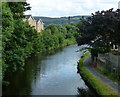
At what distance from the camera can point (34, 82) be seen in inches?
982

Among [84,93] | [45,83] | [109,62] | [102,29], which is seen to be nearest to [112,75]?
[109,62]

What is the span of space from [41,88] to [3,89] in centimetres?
311

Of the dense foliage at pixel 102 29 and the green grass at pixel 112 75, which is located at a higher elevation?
the dense foliage at pixel 102 29

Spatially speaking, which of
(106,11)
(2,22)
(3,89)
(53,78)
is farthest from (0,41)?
(106,11)

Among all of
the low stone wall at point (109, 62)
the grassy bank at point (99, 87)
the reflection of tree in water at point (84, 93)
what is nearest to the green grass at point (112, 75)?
the low stone wall at point (109, 62)

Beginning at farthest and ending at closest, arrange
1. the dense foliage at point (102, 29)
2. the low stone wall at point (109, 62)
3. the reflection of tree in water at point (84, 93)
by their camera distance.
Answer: the dense foliage at point (102, 29), the low stone wall at point (109, 62), the reflection of tree in water at point (84, 93)

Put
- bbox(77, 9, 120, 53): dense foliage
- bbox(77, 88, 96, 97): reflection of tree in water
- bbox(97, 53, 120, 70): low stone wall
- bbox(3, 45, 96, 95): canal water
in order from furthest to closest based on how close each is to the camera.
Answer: bbox(77, 9, 120, 53): dense foliage
bbox(97, 53, 120, 70): low stone wall
bbox(3, 45, 96, 95): canal water
bbox(77, 88, 96, 97): reflection of tree in water

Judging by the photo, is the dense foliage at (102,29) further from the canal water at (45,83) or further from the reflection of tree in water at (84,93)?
the reflection of tree in water at (84,93)

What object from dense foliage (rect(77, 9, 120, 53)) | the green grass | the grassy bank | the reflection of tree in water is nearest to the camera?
the grassy bank

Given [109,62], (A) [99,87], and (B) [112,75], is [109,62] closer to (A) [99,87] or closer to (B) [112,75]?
(B) [112,75]

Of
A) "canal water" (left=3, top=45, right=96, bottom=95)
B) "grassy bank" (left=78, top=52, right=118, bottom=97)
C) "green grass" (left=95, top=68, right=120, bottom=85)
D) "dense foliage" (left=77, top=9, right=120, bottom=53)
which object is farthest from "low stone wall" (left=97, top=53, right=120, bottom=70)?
"canal water" (left=3, top=45, right=96, bottom=95)

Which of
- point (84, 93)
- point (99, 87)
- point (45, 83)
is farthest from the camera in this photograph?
point (45, 83)

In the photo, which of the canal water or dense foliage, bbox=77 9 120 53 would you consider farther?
dense foliage, bbox=77 9 120 53

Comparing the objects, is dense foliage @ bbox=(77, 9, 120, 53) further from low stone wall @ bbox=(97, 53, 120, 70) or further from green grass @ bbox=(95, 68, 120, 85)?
green grass @ bbox=(95, 68, 120, 85)
